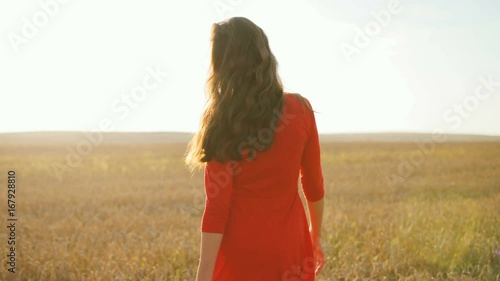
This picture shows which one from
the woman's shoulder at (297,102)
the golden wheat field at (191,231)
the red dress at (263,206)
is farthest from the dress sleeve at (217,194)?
the golden wheat field at (191,231)

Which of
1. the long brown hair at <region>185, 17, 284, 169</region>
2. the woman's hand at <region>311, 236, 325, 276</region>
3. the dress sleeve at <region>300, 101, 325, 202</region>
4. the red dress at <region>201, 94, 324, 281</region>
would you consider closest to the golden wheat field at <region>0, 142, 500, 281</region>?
the woman's hand at <region>311, 236, 325, 276</region>

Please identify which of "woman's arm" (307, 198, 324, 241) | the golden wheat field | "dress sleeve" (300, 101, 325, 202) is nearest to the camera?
"dress sleeve" (300, 101, 325, 202)

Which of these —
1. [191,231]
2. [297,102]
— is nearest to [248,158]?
[297,102]

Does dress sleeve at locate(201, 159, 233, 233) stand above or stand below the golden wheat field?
above

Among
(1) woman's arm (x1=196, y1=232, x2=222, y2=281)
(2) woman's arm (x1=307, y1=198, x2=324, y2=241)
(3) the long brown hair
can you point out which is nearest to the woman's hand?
(2) woman's arm (x1=307, y1=198, x2=324, y2=241)

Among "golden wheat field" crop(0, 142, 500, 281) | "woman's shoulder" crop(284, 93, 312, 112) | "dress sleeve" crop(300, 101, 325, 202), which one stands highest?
"woman's shoulder" crop(284, 93, 312, 112)

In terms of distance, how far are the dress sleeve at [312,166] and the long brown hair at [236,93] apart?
8.2 inches

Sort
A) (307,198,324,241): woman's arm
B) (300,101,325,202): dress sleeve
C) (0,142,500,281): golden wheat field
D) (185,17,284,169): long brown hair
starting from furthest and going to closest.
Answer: (0,142,500,281): golden wheat field, (307,198,324,241): woman's arm, (300,101,325,202): dress sleeve, (185,17,284,169): long brown hair

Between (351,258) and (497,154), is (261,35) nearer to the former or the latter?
(351,258)

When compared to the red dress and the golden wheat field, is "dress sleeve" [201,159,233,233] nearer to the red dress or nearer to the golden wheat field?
the red dress

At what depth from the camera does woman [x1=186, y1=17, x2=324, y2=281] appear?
A: 81.4 inches

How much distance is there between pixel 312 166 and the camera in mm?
2348

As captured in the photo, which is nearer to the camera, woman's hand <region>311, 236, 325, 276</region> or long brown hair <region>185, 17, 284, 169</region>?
long brown hair <region>185, 17, 284, 169</region>

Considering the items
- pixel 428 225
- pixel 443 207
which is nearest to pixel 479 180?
pixel 443 207
